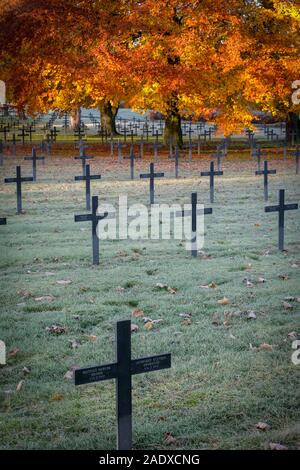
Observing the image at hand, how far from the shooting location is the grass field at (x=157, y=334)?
5754mm

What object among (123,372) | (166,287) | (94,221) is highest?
(94,221)

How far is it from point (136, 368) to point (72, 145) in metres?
34.0

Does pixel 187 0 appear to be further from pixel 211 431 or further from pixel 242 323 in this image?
pixel 211 431

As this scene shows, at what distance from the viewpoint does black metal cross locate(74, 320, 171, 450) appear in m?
4.89

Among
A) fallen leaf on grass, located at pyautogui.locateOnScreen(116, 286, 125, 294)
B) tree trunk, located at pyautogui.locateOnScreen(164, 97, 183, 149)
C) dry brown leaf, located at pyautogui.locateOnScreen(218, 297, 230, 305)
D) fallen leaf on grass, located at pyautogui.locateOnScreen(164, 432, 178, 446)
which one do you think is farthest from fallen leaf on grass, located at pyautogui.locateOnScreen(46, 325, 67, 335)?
tree trunk, located at pyautogui.locateOnScreen(164, 97, 183, 149)

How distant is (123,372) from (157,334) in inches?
110

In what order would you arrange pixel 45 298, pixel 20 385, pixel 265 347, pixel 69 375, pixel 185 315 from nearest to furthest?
pixel 20 385 → pixel 69 375 → pixel 265 347 → pixel 185 315 → pixel 45 298

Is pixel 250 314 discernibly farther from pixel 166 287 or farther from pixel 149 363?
Result: pixel 149 363

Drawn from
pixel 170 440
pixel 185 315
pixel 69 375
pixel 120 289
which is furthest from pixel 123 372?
pixel 120 289

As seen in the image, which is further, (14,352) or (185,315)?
(185,315)

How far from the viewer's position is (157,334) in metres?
7.82

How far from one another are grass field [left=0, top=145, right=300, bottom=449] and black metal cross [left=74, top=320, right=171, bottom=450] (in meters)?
0.41

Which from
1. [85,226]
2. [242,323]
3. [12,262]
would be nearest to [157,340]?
[242,323]

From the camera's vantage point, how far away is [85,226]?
48.1ft
